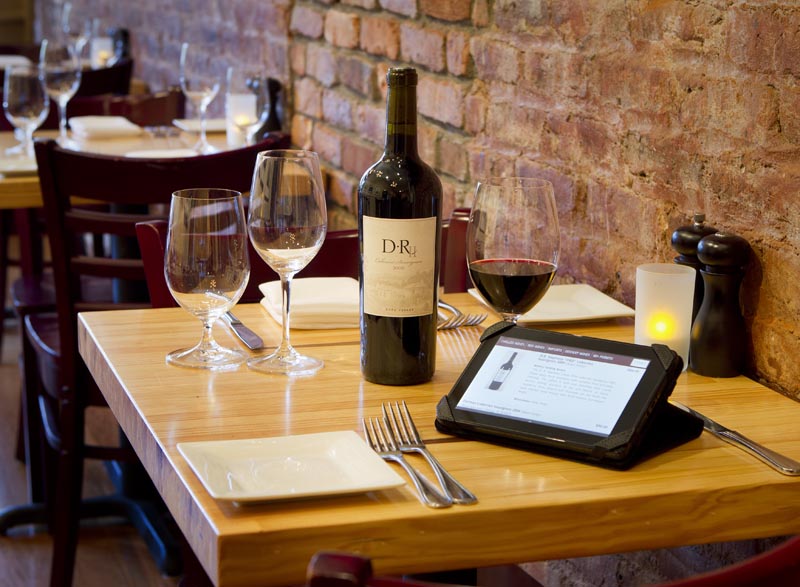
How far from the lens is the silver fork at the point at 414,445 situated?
939 mm

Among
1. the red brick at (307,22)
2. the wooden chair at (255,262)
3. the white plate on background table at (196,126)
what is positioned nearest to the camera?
the wooden chair at (255,262)

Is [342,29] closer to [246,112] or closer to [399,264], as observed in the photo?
[246,112]

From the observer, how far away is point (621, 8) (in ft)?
5.24

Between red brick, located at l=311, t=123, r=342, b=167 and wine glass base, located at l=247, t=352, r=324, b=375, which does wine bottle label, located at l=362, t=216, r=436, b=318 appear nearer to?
wine glass base, located at l=247, t=352, r=324, b=375

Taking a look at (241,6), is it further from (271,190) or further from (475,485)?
(475,485)

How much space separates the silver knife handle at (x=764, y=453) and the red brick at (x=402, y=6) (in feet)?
4.67

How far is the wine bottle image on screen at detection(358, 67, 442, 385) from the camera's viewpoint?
46.6 inches

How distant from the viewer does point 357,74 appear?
2623 mm

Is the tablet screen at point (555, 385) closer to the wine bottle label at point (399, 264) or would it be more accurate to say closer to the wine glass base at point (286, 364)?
the wine bottle label at point (399, 264)

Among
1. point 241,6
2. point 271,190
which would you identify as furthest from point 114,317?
point 241,6

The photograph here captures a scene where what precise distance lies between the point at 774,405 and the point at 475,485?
1.39 feet

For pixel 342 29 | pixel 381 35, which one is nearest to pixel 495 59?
pixel 381 35

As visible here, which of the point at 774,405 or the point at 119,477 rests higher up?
the point at 774,405

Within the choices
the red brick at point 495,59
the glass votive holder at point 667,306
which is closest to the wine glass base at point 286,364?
the glass votive holder at point 667,306
